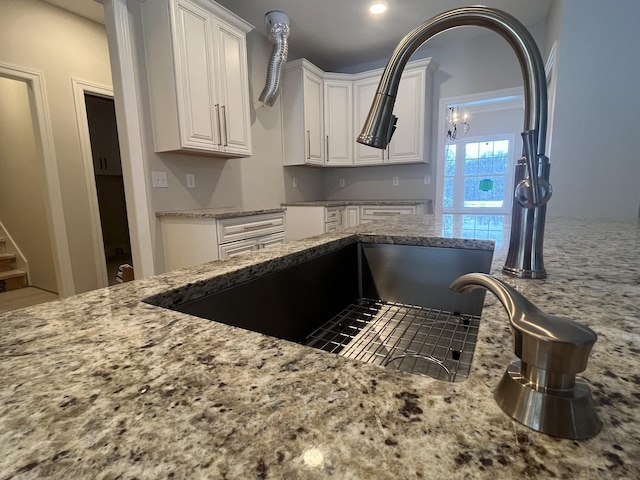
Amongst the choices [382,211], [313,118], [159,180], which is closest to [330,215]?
[382,211]

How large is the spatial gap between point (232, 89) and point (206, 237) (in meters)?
1.26

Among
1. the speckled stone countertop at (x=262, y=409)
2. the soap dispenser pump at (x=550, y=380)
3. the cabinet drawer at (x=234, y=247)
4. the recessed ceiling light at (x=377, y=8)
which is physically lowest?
the cabinet drawer at (x=234, y=247)

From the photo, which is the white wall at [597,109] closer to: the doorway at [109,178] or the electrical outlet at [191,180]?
the electrical outlet at [191,180]

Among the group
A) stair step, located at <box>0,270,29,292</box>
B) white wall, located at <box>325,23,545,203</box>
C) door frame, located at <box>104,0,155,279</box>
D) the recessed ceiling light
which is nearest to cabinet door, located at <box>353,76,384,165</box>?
white wall, located at <box>325,23,545,203</box>

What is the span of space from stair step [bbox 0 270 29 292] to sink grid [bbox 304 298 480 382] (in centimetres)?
413

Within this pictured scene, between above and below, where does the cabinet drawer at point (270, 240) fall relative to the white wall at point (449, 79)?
below

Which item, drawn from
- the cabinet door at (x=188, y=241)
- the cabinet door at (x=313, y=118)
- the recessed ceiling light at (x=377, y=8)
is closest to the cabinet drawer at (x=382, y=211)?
the cabinet door at (x=313, y=118)

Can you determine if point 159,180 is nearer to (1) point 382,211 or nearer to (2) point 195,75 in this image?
(2) point 195,75

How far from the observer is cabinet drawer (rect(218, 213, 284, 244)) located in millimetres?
→ 2301

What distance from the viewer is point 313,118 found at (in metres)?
3.69

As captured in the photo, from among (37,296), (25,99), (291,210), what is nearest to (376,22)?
(291,210)

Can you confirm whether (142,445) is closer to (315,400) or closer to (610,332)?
(315,400)

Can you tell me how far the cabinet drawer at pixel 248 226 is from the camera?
7.55ft

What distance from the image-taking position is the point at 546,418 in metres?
0.24
